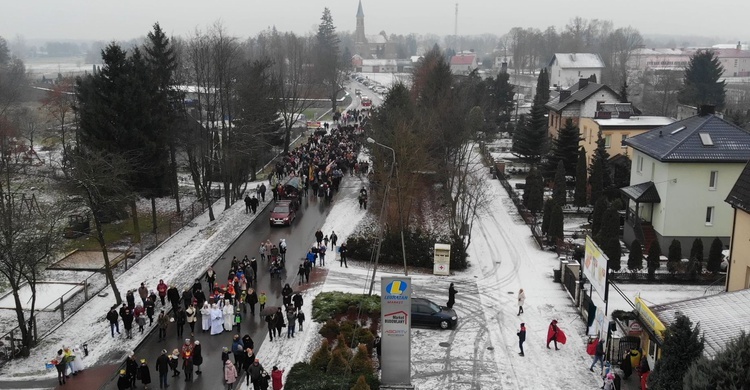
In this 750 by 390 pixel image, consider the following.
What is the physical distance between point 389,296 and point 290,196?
2233 cm

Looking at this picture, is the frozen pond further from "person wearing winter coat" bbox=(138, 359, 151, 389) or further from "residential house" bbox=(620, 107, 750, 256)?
"residential house" bbox=(620, 107, 750, 256)

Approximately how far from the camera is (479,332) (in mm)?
22938

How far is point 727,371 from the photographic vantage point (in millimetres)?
11719

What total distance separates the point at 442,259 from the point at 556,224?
6.61 meters

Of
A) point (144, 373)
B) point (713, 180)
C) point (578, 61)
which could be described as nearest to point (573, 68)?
point (578, 61)

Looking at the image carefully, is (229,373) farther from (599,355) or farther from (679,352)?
(679,352)

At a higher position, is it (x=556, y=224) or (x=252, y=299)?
(x=556, y=224)

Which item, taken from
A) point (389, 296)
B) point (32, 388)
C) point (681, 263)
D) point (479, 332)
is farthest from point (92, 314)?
point (681, 263)

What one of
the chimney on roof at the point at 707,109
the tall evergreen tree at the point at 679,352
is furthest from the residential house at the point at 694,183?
the tall evergreen tree at the point at 679,352

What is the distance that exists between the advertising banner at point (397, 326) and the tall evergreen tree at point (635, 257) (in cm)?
1373

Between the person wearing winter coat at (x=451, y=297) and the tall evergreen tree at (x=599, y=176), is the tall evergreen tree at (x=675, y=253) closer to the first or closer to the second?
the person wearing winter coat at (x=451, y=297)

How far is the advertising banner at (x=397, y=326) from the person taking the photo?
1873cm

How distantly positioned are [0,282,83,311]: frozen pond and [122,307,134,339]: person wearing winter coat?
173 inches

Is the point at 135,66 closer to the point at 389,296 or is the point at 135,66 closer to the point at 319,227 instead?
the point at 319,227
